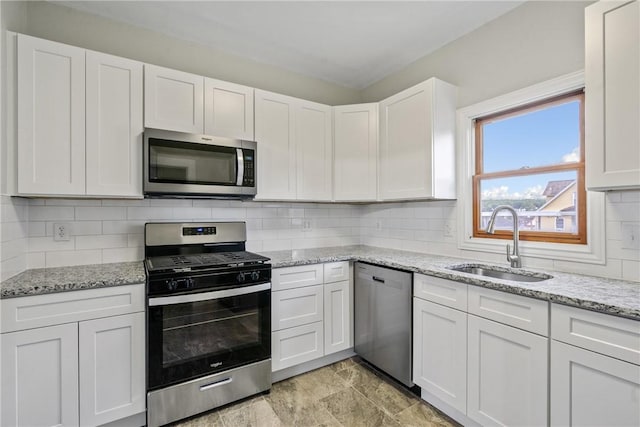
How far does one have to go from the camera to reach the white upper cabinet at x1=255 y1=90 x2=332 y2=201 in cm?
250

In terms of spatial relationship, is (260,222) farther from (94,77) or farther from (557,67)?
(557,67)

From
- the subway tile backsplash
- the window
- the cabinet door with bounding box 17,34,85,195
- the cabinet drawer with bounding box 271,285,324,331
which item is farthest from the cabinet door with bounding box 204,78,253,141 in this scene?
the window

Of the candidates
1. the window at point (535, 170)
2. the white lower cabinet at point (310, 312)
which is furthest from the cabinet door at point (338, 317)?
the window at point (535, 170)

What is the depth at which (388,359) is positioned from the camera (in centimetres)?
228

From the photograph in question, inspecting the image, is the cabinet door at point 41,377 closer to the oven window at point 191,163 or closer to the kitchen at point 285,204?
the kitchen at point 285,204

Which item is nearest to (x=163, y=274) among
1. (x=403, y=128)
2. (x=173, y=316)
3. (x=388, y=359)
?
(x=173, y=316)

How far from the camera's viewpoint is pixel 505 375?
5.16 feet

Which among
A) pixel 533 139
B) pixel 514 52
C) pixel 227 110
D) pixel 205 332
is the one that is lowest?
pixel 205 332

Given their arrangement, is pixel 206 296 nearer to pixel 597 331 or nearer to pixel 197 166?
pixel 197 166

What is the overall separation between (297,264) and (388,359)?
3.16ft

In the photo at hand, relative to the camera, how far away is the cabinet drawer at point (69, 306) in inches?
59.0

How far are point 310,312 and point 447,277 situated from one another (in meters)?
1.08

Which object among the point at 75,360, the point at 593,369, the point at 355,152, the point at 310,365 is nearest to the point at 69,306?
the point at 75,360

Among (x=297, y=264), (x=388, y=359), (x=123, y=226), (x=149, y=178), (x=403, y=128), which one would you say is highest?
(x=403, y=128)
